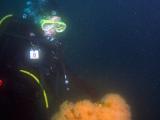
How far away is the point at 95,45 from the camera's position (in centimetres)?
6725

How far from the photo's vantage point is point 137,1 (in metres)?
78.6

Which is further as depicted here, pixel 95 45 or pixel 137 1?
pixel 137 1

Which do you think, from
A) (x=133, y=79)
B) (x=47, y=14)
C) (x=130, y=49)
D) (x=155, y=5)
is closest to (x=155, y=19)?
(x=155, y=5)

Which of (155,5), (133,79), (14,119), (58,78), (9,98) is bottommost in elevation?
(133,79)

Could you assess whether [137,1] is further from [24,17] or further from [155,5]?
[24,17]

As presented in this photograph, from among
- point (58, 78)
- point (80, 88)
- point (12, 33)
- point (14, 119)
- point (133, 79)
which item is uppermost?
point (12, 33)

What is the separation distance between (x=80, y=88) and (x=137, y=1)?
72025mm

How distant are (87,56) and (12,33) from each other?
5218 centimetres

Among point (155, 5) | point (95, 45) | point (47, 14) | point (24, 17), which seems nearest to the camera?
point (24, 17)

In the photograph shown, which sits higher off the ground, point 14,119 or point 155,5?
point 14,119

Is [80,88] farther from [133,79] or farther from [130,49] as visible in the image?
[130,49]

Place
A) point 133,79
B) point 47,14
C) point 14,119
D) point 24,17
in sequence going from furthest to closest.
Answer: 1. point 133,79
2. point 47,14
3. point 24,17
4. point 14,119

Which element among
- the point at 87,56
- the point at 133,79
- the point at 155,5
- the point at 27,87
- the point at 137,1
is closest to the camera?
the point at 27,87

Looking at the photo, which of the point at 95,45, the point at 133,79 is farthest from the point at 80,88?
the point at 95,45
